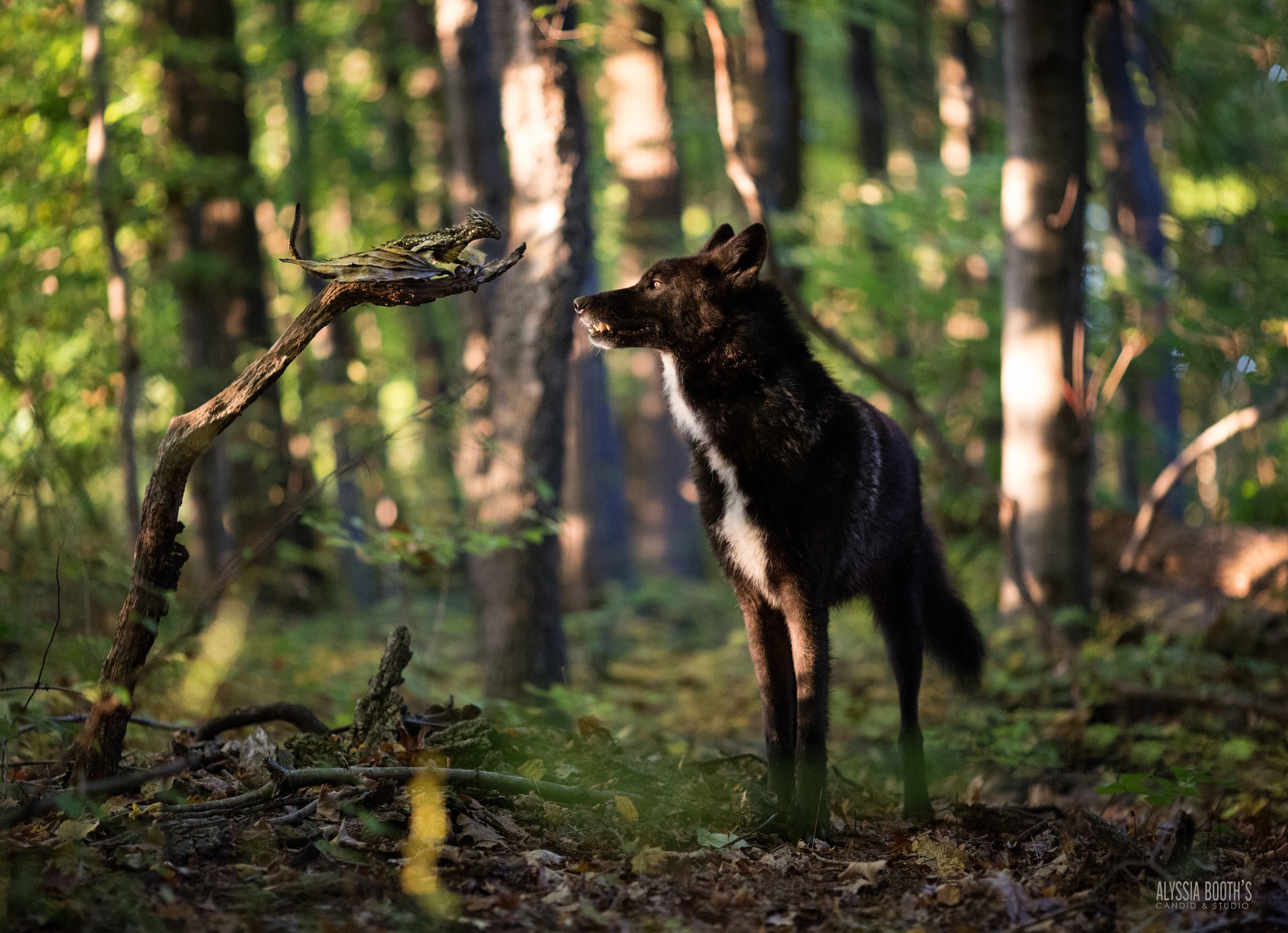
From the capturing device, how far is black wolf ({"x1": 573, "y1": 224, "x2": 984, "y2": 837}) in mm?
4508

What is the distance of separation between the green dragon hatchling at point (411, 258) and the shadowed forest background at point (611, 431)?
73 centimetres

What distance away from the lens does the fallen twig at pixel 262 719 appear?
4582 millimetres

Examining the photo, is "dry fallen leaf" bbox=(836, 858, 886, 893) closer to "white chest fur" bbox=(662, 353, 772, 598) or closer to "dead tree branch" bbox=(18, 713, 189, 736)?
"white chest fur" bbox=(662, 353, 772, 598)

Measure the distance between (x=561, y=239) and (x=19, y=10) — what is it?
5170 mm

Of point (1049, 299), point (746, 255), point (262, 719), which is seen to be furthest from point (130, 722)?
point (1049, 299)

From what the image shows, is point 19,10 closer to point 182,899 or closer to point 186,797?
point 186,797

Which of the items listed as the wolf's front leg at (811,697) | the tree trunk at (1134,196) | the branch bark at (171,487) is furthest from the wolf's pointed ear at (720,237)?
the tree trunk at (1134,196)

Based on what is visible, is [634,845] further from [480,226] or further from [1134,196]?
[1134,196]

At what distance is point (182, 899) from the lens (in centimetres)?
300

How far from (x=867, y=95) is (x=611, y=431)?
7568 millimetres

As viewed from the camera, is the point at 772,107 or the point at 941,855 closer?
the point at 941,855

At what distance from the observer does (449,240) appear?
368 centimetres

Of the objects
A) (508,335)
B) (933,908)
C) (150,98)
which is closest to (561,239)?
(508,335)

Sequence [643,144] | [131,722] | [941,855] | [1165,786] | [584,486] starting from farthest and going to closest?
[643,144] → [584,486] → [131,722] → [941,855] → [1165,786]
